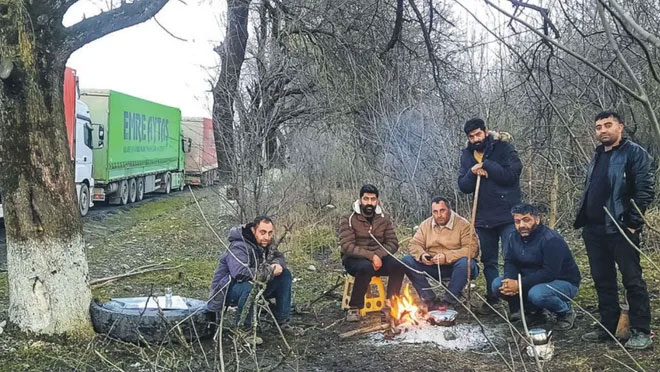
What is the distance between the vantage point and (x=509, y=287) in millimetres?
5863

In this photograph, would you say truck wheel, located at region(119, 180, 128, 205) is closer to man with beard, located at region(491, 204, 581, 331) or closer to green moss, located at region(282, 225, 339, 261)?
green moss, located at region(282, 225, 339, 261)

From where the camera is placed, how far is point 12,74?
5.07m

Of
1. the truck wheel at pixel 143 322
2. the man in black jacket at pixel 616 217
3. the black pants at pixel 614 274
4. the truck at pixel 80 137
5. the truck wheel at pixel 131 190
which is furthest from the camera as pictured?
the truck wheel at pixel 131 190

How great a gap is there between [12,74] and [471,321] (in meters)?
4.07

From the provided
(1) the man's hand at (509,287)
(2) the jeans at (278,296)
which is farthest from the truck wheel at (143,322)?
(1) the man's hand at (509,287)

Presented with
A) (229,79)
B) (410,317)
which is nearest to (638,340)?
(410,317)

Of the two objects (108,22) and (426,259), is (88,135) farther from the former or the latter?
(426,259)

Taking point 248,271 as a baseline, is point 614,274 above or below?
above

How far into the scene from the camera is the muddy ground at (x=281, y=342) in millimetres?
4848

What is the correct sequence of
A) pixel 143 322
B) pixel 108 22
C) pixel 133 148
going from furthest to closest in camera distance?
pixel 133 148, pixel 108 22, pixel 143 322

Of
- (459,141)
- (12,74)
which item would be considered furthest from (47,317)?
(459,141)

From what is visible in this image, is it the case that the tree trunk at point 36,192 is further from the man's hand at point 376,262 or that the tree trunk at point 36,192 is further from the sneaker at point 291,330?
the man's hand at point 376,262

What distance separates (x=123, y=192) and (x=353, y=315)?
13697 millimetres

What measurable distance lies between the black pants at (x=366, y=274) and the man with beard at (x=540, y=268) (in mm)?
965
